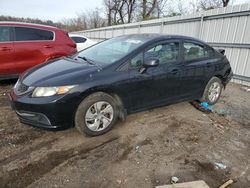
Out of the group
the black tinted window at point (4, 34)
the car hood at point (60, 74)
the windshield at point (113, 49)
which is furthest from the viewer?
the black tinted window at point (4, 34)

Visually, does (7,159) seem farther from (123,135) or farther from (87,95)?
(123,135)

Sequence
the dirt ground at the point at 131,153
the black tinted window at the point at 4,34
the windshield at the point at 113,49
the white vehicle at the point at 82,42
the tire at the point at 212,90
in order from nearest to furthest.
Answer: the dirt ground at the point at 131,153
the windshield at the point at 113,49
the tire at the point at 212,90
the black tinted window at the point at 4,34
the white vehicle at the point at 82,42

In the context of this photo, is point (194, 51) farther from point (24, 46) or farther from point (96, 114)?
point (24, 46)

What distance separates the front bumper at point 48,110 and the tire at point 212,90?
3087 mm

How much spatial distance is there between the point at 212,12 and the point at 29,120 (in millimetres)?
7560

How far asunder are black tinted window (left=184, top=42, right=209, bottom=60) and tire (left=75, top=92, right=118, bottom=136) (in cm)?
188

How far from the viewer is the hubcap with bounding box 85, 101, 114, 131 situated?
3080 mm

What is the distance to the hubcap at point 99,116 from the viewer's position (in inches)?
121

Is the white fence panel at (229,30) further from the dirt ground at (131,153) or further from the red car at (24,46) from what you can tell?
the red car at (24,46)

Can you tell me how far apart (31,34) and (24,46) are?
43 centimetres

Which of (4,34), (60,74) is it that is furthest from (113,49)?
(4,34)

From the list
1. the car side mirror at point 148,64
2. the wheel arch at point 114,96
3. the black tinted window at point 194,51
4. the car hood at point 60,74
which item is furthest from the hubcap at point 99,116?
the black tinted window at point 194,51

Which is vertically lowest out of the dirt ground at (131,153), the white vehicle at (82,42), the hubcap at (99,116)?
the dirt ground at (131,153)

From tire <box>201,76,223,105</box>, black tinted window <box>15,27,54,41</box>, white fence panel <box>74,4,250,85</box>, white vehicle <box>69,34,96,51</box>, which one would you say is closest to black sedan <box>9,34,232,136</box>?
tire <box>201,76,223,105</box>
